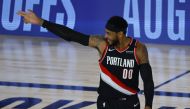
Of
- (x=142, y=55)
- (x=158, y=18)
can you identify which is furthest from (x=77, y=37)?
(x=158, y=18)

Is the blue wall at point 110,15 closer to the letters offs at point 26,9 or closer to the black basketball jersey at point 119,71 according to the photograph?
the letters offs at point 26,9

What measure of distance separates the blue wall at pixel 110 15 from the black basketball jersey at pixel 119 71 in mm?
10837

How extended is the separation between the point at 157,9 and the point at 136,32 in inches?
33.5

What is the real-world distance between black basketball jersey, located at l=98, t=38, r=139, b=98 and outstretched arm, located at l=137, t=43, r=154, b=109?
46 mm

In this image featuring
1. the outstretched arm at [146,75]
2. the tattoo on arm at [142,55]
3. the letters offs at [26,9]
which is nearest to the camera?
the outstretched arm at [146,75]

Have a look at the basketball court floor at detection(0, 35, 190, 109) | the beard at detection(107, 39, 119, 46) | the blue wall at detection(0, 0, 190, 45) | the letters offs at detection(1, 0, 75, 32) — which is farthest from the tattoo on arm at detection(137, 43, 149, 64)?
the letters offs at detection(1, 0, 75, 32)

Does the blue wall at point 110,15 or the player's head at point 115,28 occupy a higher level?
the blue wall at point 110,15

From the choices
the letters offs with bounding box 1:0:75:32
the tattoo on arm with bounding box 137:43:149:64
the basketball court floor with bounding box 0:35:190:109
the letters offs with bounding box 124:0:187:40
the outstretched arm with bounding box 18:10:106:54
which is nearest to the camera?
the tattoo on arm with bounding box 137:43:149:64

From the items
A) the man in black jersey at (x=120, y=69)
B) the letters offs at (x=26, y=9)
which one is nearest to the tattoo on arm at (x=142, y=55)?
A: the man in black jersey at (x=120, y=69)

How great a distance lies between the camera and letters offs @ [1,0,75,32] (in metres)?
15.8

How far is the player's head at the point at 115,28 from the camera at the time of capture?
4.21m

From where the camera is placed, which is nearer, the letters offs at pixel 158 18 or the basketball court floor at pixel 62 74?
the basketball court floor at pixel 62 74

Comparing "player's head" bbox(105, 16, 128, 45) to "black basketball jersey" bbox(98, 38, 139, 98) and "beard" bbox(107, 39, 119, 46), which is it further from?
"black basketball jersey" bbox(98, 38, 139, 98)

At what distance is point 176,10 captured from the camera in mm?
15117
